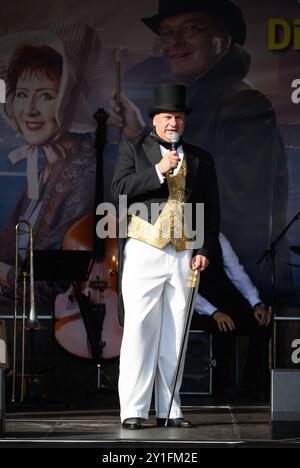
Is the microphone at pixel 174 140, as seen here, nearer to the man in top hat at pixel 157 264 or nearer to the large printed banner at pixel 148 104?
the man in top hat at pixel 157 264

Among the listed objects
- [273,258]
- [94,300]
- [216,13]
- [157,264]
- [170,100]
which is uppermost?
[216,13]

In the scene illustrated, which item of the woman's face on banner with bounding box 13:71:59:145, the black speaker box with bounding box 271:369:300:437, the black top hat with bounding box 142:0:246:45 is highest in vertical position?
the black top hat with bounding box 142:0:246:45

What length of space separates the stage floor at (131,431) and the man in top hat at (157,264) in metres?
0.21

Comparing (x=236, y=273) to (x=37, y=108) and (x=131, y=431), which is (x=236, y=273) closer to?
(x=37, y=108)

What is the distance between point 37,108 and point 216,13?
155cm

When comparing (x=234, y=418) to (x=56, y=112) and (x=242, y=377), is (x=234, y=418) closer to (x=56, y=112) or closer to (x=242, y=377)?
(x=242, y=377)

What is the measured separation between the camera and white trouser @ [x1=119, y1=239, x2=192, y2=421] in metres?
6.90

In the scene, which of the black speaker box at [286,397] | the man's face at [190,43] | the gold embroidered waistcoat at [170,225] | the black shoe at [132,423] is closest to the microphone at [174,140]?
the gold embroidered waistcoat at [170,225]

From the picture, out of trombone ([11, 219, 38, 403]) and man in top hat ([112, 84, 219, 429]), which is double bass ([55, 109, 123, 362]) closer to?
trombone ([11, 219, 38, 403])

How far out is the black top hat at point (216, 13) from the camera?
9805 millimetres

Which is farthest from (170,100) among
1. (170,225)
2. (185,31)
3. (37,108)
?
(37,108)

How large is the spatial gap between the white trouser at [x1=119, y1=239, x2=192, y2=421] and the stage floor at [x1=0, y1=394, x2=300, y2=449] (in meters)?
0.21

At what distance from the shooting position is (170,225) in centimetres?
689

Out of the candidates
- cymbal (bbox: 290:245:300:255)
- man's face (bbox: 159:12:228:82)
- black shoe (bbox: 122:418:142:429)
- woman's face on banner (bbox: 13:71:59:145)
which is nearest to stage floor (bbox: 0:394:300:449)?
black shoe (bbox: 122:418:142:429)
